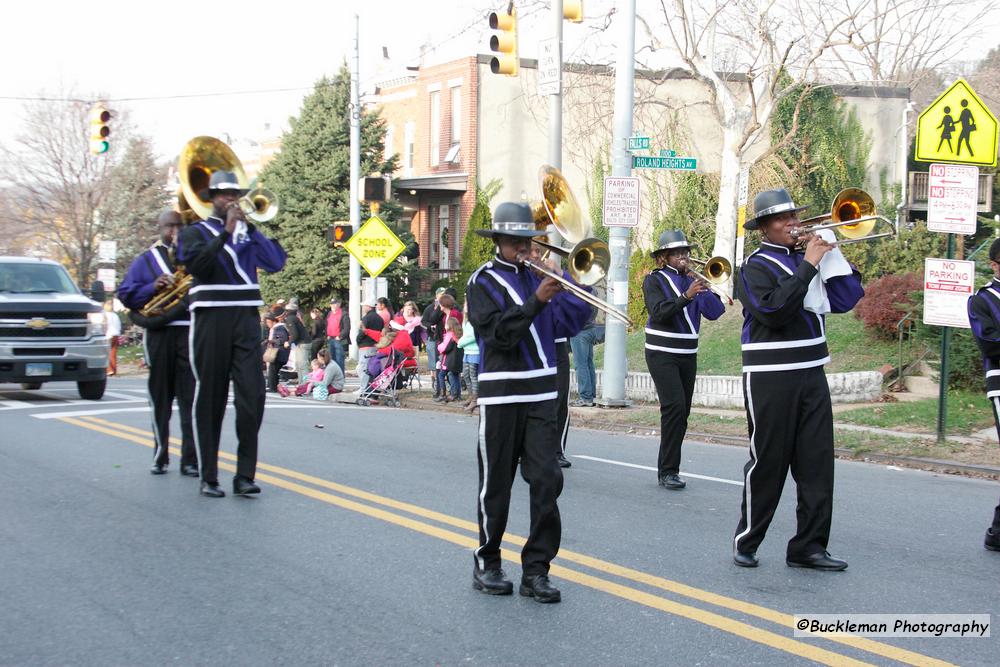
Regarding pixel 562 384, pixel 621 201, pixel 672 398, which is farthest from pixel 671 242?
pixel 621 201

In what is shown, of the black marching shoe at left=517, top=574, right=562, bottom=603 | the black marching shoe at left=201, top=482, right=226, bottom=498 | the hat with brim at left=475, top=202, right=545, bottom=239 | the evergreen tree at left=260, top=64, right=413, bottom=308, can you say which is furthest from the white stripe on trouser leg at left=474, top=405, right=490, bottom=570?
the evergreen tree at left=260, top=64, right=413, bottom=308

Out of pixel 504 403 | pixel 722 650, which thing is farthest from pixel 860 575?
pixel 504 403

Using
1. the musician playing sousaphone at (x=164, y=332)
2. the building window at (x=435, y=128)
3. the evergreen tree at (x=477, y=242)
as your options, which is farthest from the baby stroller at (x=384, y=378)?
the building window at (x=435, y=128)

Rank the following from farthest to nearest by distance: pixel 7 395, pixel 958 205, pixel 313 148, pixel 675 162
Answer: pixel 313 148
pixel 7 395
pixel 675 162
pixel 958 205

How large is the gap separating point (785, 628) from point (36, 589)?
13.0 ft

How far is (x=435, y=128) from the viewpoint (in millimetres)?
37438

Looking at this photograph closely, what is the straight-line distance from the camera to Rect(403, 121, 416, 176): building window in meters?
39.2

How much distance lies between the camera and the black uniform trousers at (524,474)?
5961 mm

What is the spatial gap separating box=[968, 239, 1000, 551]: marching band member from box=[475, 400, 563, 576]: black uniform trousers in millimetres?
3049

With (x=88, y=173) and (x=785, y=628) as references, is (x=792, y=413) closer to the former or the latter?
(x=785, y=628)

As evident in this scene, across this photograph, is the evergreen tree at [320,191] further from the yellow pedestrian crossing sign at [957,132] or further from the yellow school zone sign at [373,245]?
the yellow pedestrian crossing sign at [957,132]

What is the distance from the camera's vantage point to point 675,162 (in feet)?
49.2

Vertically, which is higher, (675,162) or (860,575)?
(675,162)

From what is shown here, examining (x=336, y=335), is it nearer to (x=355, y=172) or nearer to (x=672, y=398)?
(x=355, y=172)
